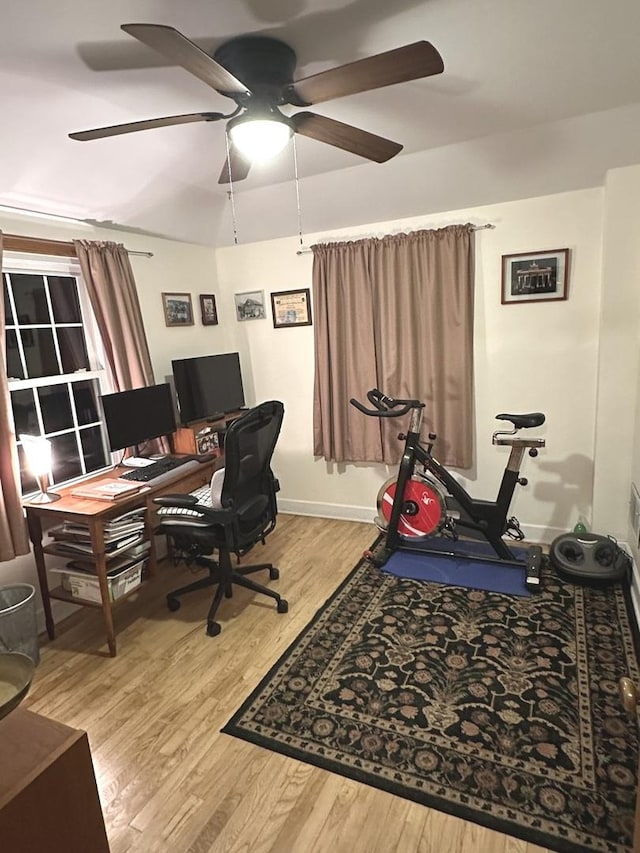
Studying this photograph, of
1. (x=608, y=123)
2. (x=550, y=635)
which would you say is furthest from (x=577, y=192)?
(x=550, y=635)

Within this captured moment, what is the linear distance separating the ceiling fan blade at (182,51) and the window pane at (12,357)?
1.92 meters

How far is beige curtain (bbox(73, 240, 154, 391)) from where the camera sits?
2961mm

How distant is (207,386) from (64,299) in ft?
3.61

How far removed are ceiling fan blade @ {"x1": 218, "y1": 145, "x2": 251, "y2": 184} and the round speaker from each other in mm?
2766

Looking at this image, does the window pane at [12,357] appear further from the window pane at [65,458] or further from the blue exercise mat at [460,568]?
the blue exercise mat at [460,568]

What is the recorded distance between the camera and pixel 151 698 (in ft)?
7.33

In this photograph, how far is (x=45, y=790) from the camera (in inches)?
34.0

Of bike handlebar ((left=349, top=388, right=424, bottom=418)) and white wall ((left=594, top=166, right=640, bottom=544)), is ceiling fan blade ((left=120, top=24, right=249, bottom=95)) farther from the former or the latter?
white wall ((left=594, top=166, right=640, bottom=544))

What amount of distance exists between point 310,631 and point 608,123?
3050mm

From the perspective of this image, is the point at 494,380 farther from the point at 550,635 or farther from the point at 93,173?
the point at 93,173

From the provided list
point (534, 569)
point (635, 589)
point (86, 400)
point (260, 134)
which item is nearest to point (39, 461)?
point (86, 400)

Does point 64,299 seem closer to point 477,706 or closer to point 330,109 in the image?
point 330,109

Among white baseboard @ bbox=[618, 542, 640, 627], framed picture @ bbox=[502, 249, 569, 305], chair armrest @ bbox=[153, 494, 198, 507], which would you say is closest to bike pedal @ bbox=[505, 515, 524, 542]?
white baseboard @ bbox=[618, 542, 640, 627]

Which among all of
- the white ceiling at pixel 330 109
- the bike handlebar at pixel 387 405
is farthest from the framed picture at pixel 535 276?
the bike handlebar at pixel 387 405
